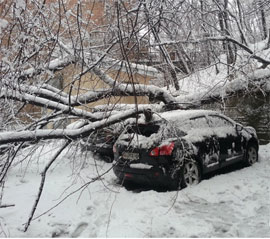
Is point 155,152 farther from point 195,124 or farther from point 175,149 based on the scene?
point 195,124

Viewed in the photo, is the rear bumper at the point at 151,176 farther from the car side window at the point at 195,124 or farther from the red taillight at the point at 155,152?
the car side window at the point at 195,124

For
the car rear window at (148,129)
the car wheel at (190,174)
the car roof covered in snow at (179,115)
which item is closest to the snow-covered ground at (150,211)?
the car wheel at (190,174)

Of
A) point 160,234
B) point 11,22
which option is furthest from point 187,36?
point 160,234

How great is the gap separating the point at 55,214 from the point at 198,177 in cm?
294

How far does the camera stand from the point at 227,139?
6.75 metres

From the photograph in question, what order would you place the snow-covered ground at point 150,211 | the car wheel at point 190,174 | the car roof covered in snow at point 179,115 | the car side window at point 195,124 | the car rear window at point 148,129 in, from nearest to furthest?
the snow-covered ground at point 150,211, the car wheel at point 190,174, the car rear window at point 148,129, the car roof covered in snow at point 179,115, the car side window at point 195,124

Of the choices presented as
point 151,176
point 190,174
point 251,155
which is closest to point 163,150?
point 151,176

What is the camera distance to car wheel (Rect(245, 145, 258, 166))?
7.30 meters

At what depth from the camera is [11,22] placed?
3656 mm

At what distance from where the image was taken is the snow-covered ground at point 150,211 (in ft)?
13.4

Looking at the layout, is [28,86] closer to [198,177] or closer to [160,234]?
[160,234]

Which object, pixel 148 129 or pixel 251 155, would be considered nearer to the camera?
pixel 148 129

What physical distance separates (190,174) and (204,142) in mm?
853

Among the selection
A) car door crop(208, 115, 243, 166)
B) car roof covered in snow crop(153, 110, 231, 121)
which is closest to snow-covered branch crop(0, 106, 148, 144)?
car roof covered in snow crop(153, 110, 231, 121)
